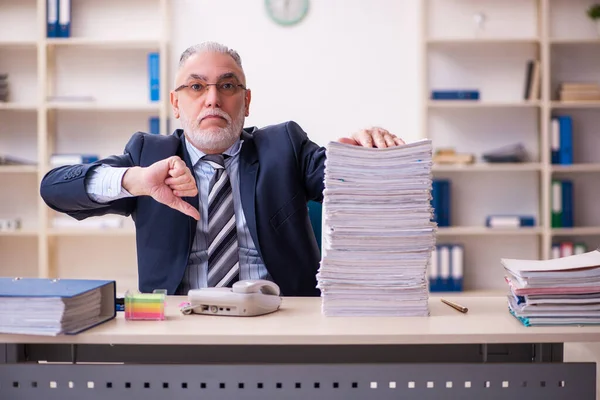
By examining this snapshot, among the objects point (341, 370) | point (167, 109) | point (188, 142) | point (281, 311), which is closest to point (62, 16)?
point (167, 109)

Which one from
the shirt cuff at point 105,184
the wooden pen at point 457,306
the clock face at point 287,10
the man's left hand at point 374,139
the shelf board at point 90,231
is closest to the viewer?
the wooden pen at point 457,306

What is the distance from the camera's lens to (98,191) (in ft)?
5.90

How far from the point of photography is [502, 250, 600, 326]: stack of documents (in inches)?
53.3

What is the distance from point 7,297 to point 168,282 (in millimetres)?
689

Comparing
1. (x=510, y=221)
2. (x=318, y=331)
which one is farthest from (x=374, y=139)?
(x=510, y=221)

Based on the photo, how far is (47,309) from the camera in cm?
125

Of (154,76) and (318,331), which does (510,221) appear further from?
(318,331)

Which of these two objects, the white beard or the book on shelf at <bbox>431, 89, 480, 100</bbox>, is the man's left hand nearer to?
the white beard

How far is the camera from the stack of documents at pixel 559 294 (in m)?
1.35

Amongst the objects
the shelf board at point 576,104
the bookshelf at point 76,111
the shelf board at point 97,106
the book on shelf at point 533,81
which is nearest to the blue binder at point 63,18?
the bookshelf at point 76,111

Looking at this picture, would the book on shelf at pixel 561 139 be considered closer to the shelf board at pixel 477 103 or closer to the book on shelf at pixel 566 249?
the shelf board at pixel 477 103

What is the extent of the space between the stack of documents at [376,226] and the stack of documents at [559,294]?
200mm

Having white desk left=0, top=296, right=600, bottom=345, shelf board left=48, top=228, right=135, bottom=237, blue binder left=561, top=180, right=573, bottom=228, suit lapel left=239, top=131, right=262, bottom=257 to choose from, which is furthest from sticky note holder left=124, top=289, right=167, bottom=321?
blue binder left=561, top=180, right=573, bottom=228

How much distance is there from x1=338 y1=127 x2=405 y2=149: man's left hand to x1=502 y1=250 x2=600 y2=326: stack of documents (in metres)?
0.41
